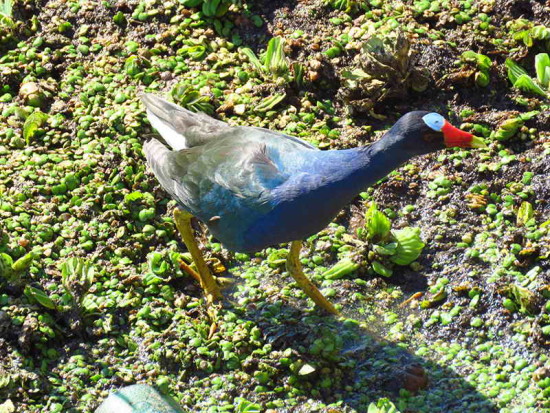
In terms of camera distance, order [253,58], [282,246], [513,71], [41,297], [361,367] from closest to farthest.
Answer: [361,367] → [41,297] → [282,246] → [513,71] → [253,58]

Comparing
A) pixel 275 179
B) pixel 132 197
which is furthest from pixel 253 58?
pixel 275 179

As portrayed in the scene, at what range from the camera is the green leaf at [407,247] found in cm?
585

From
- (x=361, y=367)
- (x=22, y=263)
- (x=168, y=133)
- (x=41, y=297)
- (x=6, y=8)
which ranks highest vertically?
(x=6, y=8)

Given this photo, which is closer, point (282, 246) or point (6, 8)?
point (282, 246)

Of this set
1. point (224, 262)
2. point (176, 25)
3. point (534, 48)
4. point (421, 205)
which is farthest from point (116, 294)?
point (534, 48)

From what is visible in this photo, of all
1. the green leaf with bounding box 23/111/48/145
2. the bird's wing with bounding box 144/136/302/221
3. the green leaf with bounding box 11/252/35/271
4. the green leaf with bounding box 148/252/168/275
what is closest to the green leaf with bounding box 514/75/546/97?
the bird's wing with bounding box 144/136/302/221

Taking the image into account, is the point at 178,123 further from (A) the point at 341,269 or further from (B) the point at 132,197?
(A) the point at 341,269

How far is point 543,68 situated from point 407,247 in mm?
1921

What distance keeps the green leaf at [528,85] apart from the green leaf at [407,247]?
63.3 inches

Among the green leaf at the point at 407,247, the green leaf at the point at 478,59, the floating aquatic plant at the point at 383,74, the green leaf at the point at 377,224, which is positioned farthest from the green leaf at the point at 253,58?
the green leaf at the point at 407,247

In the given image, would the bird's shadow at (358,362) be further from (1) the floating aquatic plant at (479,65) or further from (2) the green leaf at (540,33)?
(2) the green leaf at (540,33)

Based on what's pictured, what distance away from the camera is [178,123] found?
20.2 ft

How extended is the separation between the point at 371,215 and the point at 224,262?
3.59 ft

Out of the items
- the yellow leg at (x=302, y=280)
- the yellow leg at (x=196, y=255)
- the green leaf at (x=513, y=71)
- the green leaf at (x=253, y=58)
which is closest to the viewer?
the yellow leg at (x=302, y=280)
